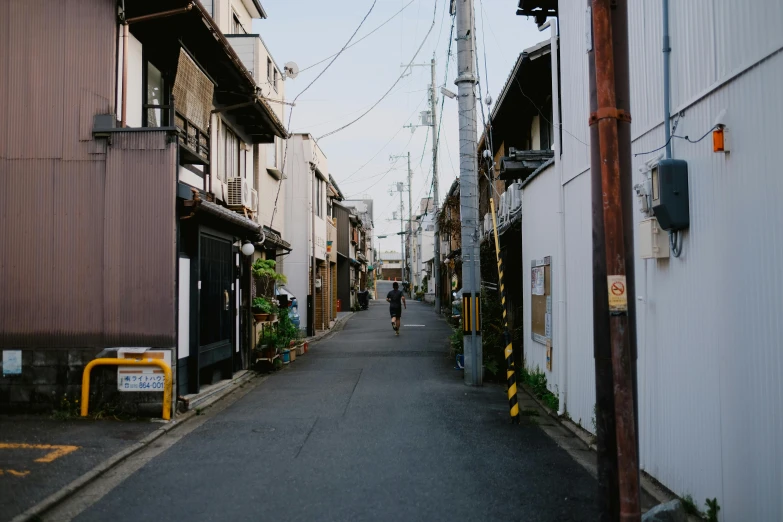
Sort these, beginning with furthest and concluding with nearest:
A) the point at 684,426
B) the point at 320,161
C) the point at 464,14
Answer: the point at 320,161, the point at 464,14, the point at 684,426

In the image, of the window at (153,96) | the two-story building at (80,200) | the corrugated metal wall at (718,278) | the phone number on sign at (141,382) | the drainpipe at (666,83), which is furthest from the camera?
the window at (153,96)

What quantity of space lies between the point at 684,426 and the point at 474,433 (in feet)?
11.5

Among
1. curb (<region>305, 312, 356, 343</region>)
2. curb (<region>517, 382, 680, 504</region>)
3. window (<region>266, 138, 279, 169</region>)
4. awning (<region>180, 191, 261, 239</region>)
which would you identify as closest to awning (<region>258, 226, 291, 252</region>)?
awning (<region>180, 191, 261, 239</region>)

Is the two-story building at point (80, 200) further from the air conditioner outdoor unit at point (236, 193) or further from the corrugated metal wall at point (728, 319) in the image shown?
the corrugated metal wall at point (728, 319)

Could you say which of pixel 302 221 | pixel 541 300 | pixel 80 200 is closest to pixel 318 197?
pixel 302 221

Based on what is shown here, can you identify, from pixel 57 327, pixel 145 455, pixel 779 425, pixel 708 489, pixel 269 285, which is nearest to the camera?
pixel 779 425

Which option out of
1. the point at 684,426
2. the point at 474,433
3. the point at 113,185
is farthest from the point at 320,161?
the point at 684,426

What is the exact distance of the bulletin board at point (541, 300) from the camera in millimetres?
10828

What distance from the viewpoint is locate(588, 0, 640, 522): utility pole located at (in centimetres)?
416

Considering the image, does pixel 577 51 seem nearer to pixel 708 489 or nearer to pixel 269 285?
pixel 708 489

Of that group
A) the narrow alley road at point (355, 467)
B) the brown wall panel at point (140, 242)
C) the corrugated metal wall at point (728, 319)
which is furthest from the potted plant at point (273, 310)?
the corrugated metal wall at point (728, 319)

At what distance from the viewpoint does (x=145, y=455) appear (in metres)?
7.69

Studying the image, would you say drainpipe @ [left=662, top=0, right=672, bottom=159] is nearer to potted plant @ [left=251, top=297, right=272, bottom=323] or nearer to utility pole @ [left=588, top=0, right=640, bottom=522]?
utility pole @ [left=588, top=0, right=640, bottom=522]

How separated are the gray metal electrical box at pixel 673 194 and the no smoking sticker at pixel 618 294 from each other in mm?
1662
